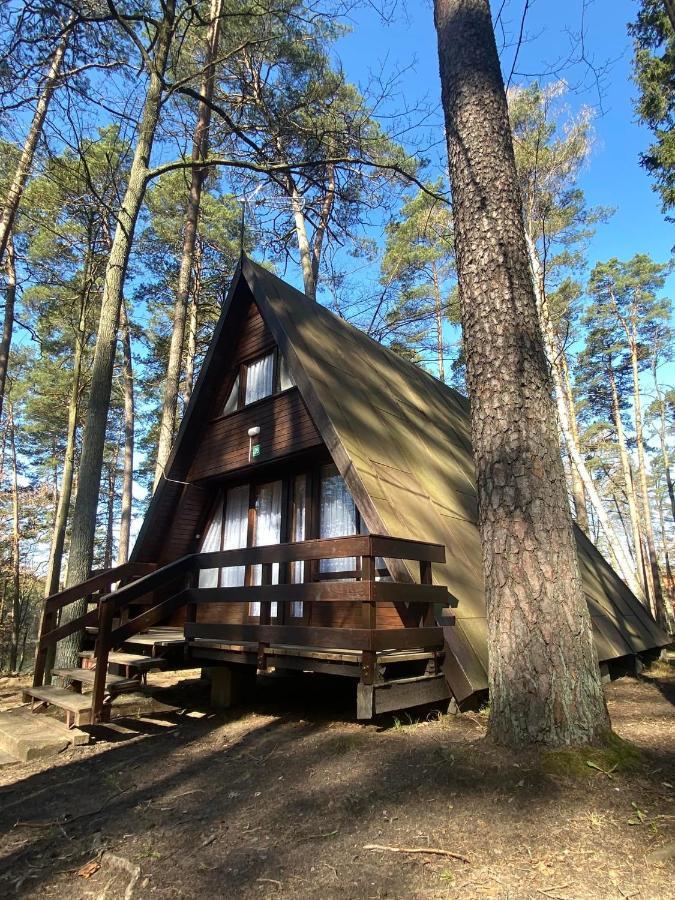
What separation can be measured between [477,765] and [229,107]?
15.8 metres

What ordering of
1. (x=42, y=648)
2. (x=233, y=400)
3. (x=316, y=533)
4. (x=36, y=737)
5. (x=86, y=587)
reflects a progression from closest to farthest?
(x=36, y=737) < (x=42, y=648) < (x=86, y=587) < (x=316, y=533) < (x=233, y=400)

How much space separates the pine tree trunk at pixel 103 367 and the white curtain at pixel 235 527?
2134 millimetres

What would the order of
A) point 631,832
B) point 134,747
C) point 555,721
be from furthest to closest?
point 134,747 < point 555,721 < point 631,832

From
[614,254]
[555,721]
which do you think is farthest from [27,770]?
[614,254]

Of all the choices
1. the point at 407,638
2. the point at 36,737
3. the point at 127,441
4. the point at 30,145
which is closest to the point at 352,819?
the point at 407,638

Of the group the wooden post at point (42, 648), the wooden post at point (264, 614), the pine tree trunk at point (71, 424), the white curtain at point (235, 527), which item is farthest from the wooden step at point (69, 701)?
the pine tree trunk at point (71, 424)

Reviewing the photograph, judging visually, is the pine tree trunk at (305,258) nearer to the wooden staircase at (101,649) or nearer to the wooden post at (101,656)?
the wooden staircase at (101,649)

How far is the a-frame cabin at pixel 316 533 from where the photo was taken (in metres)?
4.90

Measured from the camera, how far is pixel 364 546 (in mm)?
4504

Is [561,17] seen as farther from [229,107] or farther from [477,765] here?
[229,107]

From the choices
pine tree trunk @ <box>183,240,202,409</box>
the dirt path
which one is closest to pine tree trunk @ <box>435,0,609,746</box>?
the dirt path

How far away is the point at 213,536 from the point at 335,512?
2887 millimetres

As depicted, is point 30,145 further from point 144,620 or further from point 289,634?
point 289,634

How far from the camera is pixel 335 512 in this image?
7.61m
